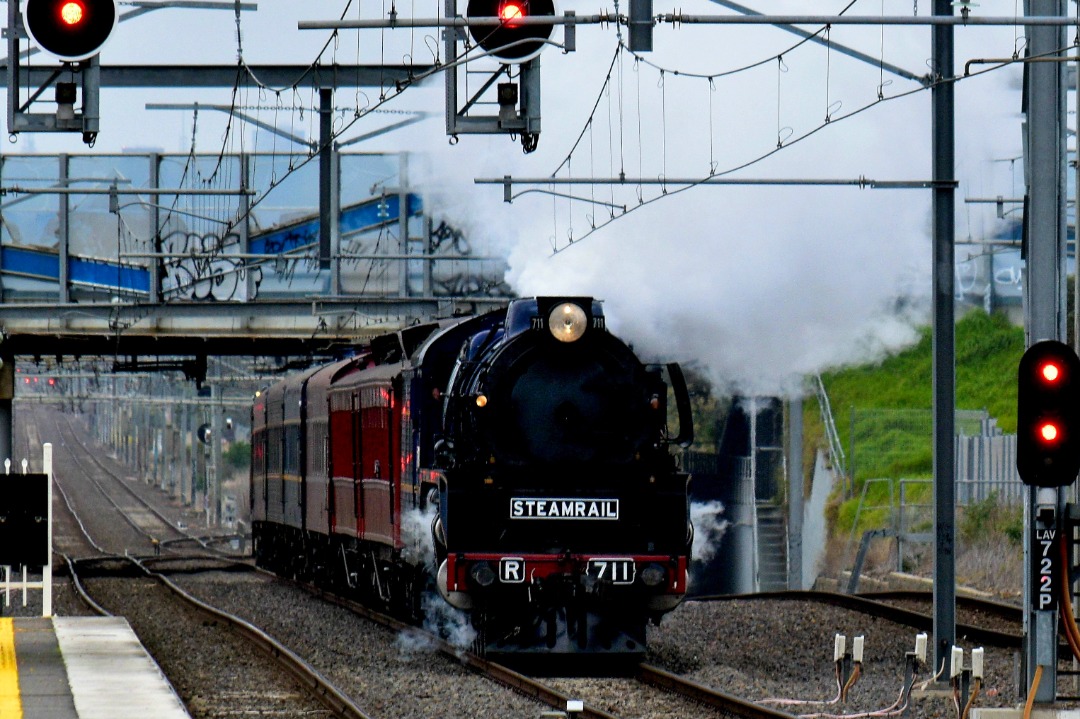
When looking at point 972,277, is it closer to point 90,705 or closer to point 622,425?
point 622,425

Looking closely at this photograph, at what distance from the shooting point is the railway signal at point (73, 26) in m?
11.1

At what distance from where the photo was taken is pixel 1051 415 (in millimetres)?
9312

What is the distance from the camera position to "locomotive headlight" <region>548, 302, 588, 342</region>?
15.0 m

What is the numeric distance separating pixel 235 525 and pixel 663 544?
4393 centimetres

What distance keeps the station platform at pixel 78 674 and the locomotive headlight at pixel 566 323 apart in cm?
431

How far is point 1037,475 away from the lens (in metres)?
9.29

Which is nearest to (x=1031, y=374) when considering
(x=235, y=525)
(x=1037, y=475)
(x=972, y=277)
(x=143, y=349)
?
(x=1037, y=475)

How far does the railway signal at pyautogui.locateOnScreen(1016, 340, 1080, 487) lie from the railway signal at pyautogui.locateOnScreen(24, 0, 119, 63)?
6.07 meters

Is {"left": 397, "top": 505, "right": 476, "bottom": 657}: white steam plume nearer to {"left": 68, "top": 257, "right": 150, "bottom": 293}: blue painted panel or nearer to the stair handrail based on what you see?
{"left": 68, "top": 257, "right": 150, "bottom": 293}: blue painted panel

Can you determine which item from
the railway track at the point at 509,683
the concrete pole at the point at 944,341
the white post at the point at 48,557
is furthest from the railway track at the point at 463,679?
the concrete pole at the point at 944,341

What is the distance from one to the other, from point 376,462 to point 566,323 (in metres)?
4.67

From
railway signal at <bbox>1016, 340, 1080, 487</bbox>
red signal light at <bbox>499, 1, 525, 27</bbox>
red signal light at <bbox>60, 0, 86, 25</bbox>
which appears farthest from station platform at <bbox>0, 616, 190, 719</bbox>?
railway signal at <bbox>1016, 340, 1080, 487</bbox>

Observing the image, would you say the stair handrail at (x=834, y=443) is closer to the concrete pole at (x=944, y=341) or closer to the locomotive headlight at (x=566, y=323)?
the concrete pole at (x=944, y=341)

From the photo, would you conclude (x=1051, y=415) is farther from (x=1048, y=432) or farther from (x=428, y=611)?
(x=428, y=611)
